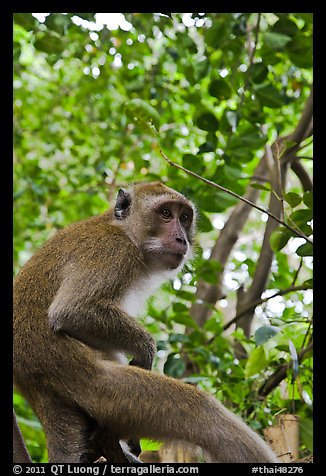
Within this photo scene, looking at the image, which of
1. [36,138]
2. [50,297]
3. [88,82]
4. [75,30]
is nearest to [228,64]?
[75,30]

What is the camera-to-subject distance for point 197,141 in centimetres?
1062

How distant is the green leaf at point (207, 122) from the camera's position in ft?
22.8

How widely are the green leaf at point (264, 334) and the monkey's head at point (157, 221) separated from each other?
2.99 feet

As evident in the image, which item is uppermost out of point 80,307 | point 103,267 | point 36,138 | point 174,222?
point 36,138

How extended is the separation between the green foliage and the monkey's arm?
3.28 feet

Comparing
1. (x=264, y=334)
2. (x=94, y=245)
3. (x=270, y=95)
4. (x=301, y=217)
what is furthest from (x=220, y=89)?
(x=264, y=334)

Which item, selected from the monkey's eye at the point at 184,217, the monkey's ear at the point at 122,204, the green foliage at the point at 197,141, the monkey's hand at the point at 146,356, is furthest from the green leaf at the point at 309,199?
the monkey's hand at the point at 146,356

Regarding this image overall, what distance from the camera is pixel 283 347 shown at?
5926 mm

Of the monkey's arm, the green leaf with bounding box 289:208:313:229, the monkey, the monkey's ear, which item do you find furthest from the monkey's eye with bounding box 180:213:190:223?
the monkey's arm

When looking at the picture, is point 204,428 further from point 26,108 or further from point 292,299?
point 26,108

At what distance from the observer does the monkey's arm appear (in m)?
4.78

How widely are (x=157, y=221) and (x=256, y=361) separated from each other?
4.88 ft

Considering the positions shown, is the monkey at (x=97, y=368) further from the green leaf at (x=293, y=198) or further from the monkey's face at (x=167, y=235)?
the green leaf at (x=293, y=198)

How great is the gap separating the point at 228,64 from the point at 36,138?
18.0 feet
